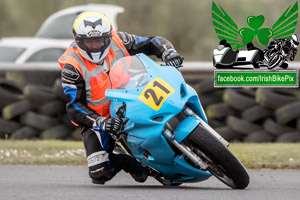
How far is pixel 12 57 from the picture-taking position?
552 inches

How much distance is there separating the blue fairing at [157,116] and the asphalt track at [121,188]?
228 millimetres

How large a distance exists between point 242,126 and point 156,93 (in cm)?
464

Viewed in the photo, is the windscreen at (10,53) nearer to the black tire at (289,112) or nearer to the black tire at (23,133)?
the black tire at (23,133)

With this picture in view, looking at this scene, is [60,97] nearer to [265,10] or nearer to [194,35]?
[194,35]

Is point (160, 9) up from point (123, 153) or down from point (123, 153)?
down

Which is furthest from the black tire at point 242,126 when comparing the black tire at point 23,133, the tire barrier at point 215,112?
the black tire at point 23,133

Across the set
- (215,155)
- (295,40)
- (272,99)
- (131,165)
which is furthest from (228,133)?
(215,155)

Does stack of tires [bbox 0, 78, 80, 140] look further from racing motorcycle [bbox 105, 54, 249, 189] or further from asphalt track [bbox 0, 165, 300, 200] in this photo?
racing motorcycle [bbox 105, 54, 249, 189]

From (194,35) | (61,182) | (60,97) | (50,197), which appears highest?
(50,197)

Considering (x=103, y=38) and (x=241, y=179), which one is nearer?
(x=241, y=179)

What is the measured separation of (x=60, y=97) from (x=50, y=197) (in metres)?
5.26

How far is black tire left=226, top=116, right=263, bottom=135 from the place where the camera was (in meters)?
10.2

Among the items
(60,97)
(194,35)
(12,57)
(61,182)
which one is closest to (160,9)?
(194,35)

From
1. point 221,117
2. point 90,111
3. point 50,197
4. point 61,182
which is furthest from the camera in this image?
point 221,117
